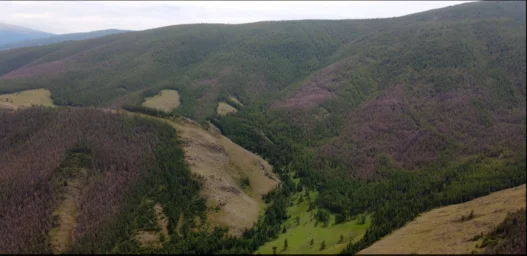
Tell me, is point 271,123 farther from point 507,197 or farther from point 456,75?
point 507,197

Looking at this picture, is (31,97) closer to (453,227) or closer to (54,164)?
(54,164)

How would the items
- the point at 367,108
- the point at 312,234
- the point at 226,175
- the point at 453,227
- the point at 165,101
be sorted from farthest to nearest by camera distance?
the point at 165,101 → the point at 367,108 → the point at 226,175 → the point at 312,234 → the point at 453,227

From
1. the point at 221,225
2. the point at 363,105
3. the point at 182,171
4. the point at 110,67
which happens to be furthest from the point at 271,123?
the point at 110,67

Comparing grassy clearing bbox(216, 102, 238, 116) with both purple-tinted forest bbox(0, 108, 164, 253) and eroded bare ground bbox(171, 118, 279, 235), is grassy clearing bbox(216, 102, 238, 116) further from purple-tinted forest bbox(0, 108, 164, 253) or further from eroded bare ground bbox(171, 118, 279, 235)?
purple-tinted forest bbox(0, 108, 164, 253)

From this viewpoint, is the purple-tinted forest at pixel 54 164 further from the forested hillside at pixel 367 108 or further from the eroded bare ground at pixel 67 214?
the forested hillside at pixel 367 108

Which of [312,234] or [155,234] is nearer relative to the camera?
[155,234]

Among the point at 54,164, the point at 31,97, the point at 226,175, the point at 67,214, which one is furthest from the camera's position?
the point at 31,97

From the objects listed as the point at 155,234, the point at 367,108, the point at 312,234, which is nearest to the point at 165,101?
the point at 367,108

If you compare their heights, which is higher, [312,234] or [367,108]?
[367,108]

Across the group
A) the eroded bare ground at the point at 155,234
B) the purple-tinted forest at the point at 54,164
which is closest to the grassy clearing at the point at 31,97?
the purple-tinted forest at the point at 54,164
